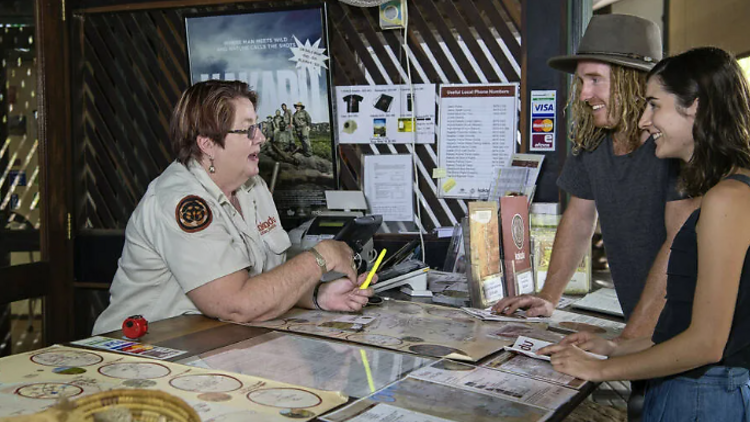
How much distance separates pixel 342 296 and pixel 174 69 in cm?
211

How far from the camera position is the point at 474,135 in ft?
10.6

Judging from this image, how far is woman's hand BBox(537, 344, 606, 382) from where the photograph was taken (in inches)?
59.6

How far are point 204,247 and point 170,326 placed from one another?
25 cm

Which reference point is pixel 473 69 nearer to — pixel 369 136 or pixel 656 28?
pixel 369 136

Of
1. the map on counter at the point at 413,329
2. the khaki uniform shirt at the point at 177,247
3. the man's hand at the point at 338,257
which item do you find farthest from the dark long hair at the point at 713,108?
the khaki uniform shirt at the point at 177,247

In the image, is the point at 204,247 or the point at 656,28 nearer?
the point at 204,247

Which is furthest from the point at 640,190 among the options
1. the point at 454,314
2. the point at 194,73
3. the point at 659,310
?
the point at 194,73

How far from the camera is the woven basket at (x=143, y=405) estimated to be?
95 cm

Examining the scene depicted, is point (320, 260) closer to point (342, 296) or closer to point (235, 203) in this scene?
point (342, 296)

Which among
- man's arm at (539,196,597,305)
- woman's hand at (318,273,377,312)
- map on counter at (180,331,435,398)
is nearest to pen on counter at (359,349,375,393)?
map on counter at (180,331,435,398)

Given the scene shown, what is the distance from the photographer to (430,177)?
3.33m

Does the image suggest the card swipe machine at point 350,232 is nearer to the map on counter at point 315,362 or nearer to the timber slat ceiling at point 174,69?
the timber slat ceiling at point 174,69

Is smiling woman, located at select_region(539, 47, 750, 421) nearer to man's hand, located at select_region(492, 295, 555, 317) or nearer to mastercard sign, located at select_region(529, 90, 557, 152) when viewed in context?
man's hand, located at select_region(492, 295, 555, 317)

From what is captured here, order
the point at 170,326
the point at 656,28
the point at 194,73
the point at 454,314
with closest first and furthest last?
the point at 170,326 → the point at 454,314 → the point at 656,28 → the point at 194,73
